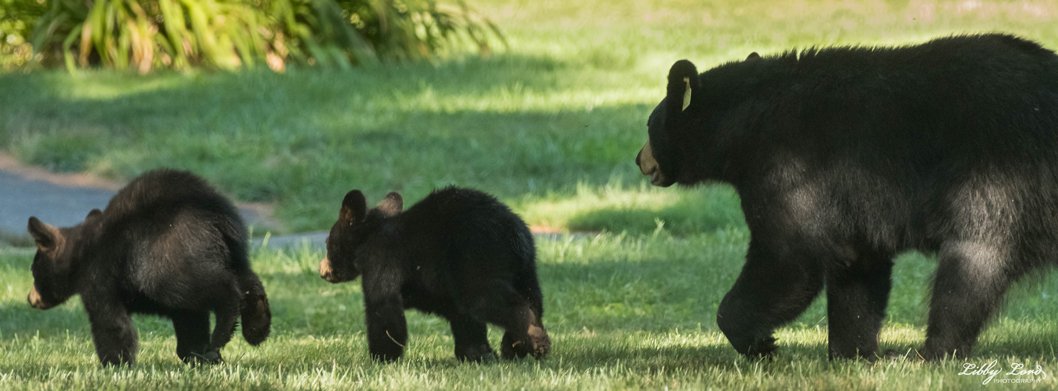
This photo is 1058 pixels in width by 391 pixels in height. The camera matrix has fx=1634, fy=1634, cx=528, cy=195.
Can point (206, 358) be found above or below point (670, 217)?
above

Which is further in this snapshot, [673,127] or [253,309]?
[253,309]

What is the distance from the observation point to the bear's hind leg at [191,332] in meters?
8.09

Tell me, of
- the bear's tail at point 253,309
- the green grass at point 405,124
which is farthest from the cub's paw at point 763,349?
the green grass at point 405,124

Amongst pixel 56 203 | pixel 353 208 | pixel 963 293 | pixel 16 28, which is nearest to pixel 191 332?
pixel 353 208

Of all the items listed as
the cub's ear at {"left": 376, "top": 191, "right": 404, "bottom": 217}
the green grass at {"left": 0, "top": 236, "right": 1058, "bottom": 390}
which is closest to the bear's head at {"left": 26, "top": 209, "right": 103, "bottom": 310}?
the green grass at {"left": 0, "top": 236, "right": 1058, "bottom": 390}

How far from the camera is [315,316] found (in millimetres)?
11141

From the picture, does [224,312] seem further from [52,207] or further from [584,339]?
[52,207]

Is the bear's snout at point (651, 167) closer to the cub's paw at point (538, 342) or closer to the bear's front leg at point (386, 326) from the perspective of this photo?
the cub's paw at point (538, 342)

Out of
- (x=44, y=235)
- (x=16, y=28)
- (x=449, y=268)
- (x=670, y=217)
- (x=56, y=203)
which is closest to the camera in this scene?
(x=449, y=268)

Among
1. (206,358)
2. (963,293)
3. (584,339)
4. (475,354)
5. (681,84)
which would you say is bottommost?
(584,339)

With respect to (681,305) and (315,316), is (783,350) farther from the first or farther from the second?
(315,316)

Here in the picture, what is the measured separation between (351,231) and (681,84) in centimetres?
183

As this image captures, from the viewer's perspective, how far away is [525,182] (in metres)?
16.5

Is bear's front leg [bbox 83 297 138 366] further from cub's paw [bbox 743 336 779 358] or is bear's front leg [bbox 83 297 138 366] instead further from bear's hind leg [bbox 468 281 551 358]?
cub's paw [bbox 743 336 779 358]
